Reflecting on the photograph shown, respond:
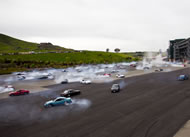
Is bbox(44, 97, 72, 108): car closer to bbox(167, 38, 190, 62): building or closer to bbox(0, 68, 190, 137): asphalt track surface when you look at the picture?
bbox(0, 68, 190, 137): asphalt track surface

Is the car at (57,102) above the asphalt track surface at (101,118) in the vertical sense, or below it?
above

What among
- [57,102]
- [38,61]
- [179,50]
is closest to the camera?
[57,102]

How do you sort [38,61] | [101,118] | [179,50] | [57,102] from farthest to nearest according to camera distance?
[179,50] → [38,61] → [57,102] → [101,118]

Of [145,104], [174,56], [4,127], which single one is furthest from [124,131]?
[174,56]

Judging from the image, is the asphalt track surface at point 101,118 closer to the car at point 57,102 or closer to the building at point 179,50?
the car at point 57,102

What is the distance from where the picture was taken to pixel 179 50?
473ft

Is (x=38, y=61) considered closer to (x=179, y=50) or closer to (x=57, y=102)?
(x=57, y=102)

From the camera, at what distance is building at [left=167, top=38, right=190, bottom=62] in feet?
418

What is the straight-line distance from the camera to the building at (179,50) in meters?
127

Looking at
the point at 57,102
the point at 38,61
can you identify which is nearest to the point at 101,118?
the point at 57,102

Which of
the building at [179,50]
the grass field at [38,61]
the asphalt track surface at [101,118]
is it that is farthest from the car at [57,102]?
the building at [179,50]

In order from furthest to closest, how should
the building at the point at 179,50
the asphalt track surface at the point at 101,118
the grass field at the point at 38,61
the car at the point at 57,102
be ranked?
the building at the point at 179,50 → the grass field at the point at 38,61 → the car at the point at 57,102 → the asphalt track surface at the point at 101,118

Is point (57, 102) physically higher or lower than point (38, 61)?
lower

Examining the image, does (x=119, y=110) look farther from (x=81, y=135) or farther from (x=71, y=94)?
(x=71, y=94)
